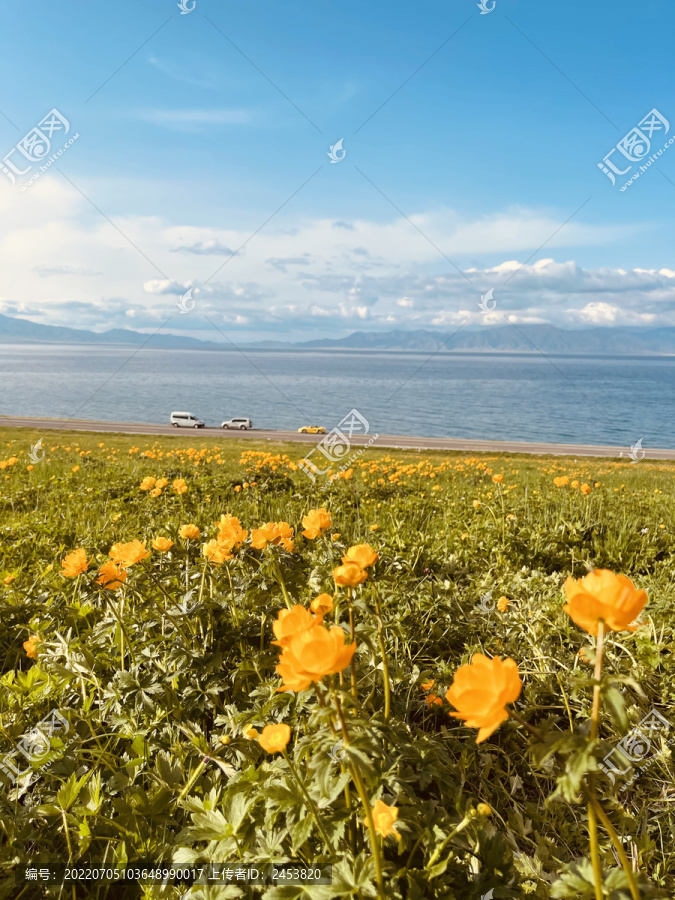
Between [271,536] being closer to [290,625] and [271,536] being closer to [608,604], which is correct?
[290,625]

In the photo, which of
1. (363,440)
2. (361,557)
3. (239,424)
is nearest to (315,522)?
(361,557)

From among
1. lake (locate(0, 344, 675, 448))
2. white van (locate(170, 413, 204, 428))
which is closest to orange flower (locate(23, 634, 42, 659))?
lake (locate(0, 344, 675, 448))

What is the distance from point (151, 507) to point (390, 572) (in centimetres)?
268

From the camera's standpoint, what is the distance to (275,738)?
108 centimetres

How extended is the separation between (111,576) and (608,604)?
1617mm

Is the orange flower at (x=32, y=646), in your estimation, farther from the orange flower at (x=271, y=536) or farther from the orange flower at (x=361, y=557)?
the orange flower at (x=361, y=557)

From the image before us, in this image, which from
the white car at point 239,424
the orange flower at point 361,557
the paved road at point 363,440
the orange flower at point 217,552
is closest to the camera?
the orange flower at point 361,557

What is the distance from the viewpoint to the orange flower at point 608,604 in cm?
79

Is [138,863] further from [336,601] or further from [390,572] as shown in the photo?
[390,572]

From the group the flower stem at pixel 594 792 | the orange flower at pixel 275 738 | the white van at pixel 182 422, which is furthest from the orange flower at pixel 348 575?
the white van at pixel 182 422

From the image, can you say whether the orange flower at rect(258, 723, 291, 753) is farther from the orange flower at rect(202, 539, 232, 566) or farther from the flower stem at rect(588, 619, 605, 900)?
the orange flower at rect(202, 539, 232, 566)

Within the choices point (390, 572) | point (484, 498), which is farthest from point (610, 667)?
point (484, 498)

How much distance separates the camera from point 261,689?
5.81ft

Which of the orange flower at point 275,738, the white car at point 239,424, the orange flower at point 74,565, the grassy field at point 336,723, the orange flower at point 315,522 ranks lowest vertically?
the grassy field at point 336,723
